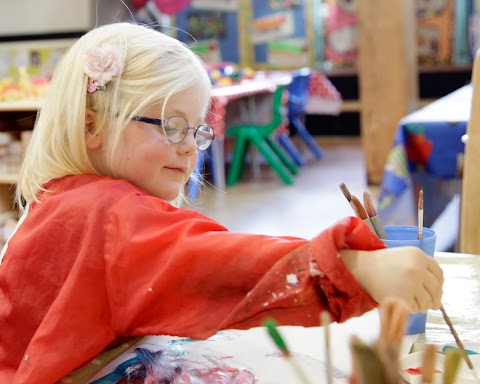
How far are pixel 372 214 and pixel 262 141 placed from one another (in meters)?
5.31

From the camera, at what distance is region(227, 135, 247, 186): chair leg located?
6.01 metres

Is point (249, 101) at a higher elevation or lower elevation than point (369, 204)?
lower

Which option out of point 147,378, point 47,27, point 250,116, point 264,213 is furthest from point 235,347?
point 250,116

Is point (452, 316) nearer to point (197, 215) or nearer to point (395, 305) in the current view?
point (197, 215)

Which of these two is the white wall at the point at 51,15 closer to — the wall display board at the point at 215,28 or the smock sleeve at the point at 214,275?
the wall display board at the point at 215,28

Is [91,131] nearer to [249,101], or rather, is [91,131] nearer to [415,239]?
[415,239]

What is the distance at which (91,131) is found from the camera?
35.6 inches

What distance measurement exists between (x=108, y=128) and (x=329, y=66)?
7.40m

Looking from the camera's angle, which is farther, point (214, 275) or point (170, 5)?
point (170, 5)

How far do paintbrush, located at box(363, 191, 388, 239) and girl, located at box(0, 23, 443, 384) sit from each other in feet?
0.46

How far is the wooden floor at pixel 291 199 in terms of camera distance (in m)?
4.36

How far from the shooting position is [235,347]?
3.07 feet

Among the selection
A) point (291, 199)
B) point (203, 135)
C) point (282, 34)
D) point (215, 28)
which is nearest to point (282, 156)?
point (291, 199)

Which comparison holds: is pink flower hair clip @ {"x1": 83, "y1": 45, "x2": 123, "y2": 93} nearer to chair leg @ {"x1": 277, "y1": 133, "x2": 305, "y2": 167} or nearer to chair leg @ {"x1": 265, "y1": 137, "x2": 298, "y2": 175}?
chair leg @ {"x1": 265, "y1": 137, "x2": 298, "y2": 175}
